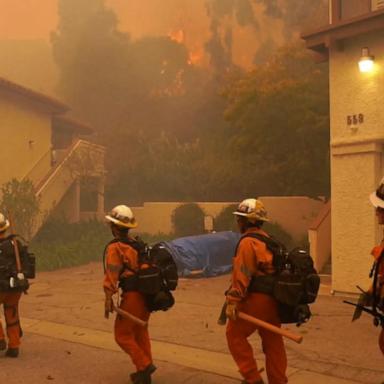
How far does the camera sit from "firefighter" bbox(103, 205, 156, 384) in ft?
17.6

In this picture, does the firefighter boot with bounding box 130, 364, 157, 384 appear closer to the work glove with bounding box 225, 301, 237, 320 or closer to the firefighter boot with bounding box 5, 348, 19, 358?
the work glove with bounding box 225, 301, 237, 320

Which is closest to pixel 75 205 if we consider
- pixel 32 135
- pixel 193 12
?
pixel 32 135

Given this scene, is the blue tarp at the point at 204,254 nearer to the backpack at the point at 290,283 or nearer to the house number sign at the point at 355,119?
the house number sign at the point at 355,119

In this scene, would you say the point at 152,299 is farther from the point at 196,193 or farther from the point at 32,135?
the point at 196,193

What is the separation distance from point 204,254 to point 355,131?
19.5ft

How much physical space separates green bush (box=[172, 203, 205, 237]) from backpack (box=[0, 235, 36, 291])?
1620 centimetres

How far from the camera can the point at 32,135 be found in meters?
23.6

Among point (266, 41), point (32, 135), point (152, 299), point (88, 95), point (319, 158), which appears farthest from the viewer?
point (266, 41)

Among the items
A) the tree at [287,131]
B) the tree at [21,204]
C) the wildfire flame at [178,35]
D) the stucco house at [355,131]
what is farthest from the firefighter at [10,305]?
the wildfire flame at [178,35]

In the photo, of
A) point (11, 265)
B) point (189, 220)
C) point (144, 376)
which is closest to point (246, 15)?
point (189, 220)

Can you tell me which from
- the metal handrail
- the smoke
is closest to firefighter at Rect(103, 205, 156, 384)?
the metal handrail

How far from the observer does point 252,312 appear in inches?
191

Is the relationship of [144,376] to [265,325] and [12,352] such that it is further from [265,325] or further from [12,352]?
[12,352]

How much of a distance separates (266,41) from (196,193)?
3100 centimetres
